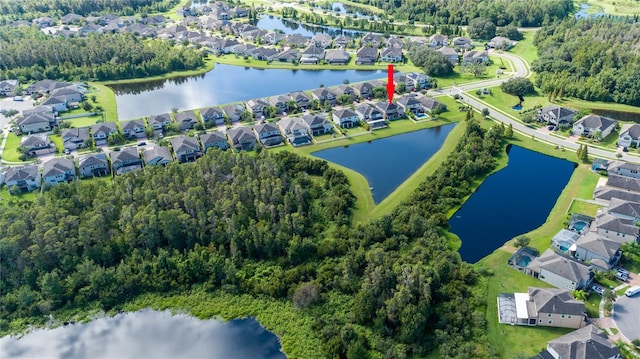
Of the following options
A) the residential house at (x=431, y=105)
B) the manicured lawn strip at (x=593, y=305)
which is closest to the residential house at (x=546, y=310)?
the manicured lawn strip at (x=593, y=305)

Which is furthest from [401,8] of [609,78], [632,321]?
[632,321]

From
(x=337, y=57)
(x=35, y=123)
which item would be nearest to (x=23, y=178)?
(x=35, y=123)

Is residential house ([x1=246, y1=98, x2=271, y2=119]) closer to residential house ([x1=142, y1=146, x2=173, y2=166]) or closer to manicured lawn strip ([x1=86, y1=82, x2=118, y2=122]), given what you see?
residential house ([x1=142, y1=146, x2=173, y2=166])

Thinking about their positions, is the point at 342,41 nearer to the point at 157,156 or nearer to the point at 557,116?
the point at 557,116

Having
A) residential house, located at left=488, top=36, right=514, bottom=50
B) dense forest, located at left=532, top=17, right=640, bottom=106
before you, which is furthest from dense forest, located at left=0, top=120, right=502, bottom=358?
residential house, located at left=488, top=36, right=514, bottom=50

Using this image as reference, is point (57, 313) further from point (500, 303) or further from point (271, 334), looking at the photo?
point (500, 303)

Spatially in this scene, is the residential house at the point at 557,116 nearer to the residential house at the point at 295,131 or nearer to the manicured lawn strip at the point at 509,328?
the residential house at the point at 295,131
